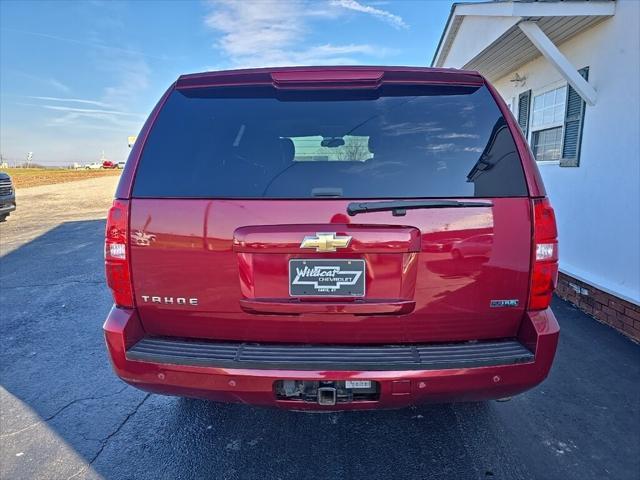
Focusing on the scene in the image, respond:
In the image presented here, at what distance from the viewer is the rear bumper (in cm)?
174

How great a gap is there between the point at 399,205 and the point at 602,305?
3715 mm

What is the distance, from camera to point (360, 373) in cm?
173

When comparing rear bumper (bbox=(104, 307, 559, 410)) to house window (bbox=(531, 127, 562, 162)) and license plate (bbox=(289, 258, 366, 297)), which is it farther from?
house window (bbox=(531, 127, 562, 162))

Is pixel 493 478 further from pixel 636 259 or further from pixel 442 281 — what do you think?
pixel 636 259

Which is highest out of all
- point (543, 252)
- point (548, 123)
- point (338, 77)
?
point (548, 123)

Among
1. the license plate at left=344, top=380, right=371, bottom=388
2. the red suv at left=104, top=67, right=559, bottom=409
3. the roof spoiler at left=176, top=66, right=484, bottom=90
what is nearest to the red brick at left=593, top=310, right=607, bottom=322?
the red suv at left=104, top=67, right=559, bottom=409

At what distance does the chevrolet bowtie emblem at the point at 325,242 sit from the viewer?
172 centimetres

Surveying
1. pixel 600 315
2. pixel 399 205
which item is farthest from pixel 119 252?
pixel 600 315

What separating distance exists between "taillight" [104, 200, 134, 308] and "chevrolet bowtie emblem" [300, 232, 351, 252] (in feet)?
2.84

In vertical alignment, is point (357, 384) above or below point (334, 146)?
below

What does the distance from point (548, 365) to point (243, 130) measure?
1.87 m

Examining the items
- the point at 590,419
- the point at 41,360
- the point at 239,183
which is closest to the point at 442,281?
the point at 239,183

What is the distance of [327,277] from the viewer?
1.78 metres

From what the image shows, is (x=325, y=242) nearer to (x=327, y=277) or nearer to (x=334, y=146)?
(x=327, y=277)
